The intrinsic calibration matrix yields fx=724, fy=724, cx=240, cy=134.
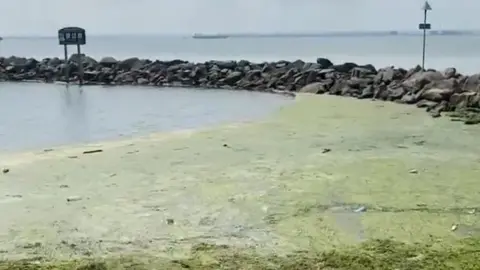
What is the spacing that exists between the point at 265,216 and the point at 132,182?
1.58 m

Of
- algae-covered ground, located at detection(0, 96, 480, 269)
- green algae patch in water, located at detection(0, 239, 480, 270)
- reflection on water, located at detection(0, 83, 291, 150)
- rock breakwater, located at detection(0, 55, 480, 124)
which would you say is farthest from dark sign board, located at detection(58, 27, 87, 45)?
green algae patch in water, located at detection(0, 239, 480, 270)

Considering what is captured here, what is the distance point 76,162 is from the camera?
698 centimetres

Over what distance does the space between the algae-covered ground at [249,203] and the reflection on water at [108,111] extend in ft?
4.60

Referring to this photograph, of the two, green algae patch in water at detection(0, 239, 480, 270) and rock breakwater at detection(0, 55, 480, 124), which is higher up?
rock breakwater at detection(0, 55, 480, 124)

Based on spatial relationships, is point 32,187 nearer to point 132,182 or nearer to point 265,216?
point 132,182

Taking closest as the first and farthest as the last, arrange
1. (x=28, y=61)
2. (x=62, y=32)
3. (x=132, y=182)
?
(x=132, y=182) < (x=62, y=32) < (x=28, y=61)

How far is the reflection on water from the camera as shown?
9.69 meters

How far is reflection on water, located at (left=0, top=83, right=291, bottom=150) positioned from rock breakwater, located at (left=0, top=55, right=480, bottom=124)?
4.12 feet

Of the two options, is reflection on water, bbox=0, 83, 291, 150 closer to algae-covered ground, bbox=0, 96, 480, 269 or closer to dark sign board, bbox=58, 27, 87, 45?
algae-covered ground, bbox=0, 96, 480, 269

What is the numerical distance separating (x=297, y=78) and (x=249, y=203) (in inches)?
482

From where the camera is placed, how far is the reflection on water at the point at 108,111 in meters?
9.69

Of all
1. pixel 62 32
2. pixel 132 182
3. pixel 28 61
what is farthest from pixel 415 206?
pixel 28 61

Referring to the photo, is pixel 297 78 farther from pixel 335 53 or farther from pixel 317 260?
pixel 335 53

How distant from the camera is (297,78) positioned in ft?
56.3
